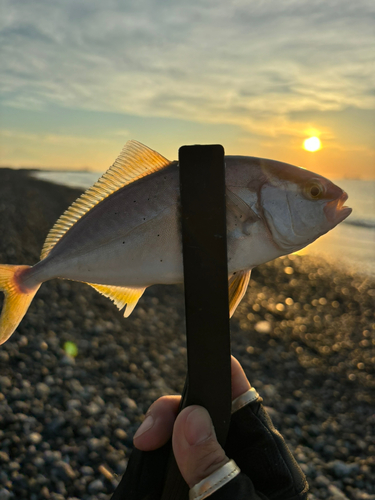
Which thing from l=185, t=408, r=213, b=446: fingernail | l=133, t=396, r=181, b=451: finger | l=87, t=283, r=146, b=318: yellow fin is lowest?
l=133, t=396, r=181, b=451: finger

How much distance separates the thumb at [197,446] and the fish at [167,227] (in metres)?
0.61

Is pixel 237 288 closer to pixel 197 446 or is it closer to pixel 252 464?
pixel 197 446

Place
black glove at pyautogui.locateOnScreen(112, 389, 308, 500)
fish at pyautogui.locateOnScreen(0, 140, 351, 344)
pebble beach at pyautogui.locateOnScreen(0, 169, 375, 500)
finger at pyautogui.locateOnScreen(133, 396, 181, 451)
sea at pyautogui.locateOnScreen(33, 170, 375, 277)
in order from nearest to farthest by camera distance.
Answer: fish at pyautogui.locateOnScreen(0, 140, 351, 344)
black glove at pyautogui.locateOnScreen(112, 389, 308, 500)
finger at pyautogui.locateOnScreen(133, 396, 181, 451)
pebble beach at pyautogui.locateOnScreen(0, 169, 375, 500)
sea at pyautogui.locateOnScreen(33, 170, 375, 277)

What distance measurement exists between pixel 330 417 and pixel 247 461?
17.0 feet

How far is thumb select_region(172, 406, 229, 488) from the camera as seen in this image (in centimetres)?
167

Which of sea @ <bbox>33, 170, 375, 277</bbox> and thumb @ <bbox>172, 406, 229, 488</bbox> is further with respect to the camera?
sea @ <bbox>33, 170, 375, 277</bbox>

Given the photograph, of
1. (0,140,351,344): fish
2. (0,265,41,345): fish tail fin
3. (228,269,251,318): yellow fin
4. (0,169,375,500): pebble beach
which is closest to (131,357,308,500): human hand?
(228,269,251,318): yellow fin

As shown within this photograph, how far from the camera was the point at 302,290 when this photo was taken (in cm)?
1190

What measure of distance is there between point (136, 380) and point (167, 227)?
17.2ft

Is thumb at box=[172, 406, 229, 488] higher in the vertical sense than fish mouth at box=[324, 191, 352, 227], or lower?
lower

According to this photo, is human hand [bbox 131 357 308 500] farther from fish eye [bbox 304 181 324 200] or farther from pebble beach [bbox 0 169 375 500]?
pebble beach [bbox 0 169 375 500]

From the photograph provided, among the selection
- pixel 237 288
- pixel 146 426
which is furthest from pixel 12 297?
pixel 146 426

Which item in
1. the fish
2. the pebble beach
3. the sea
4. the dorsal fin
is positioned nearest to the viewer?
the fish

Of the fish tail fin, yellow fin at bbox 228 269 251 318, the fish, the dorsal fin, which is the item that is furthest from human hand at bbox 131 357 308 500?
the dorsal fin
